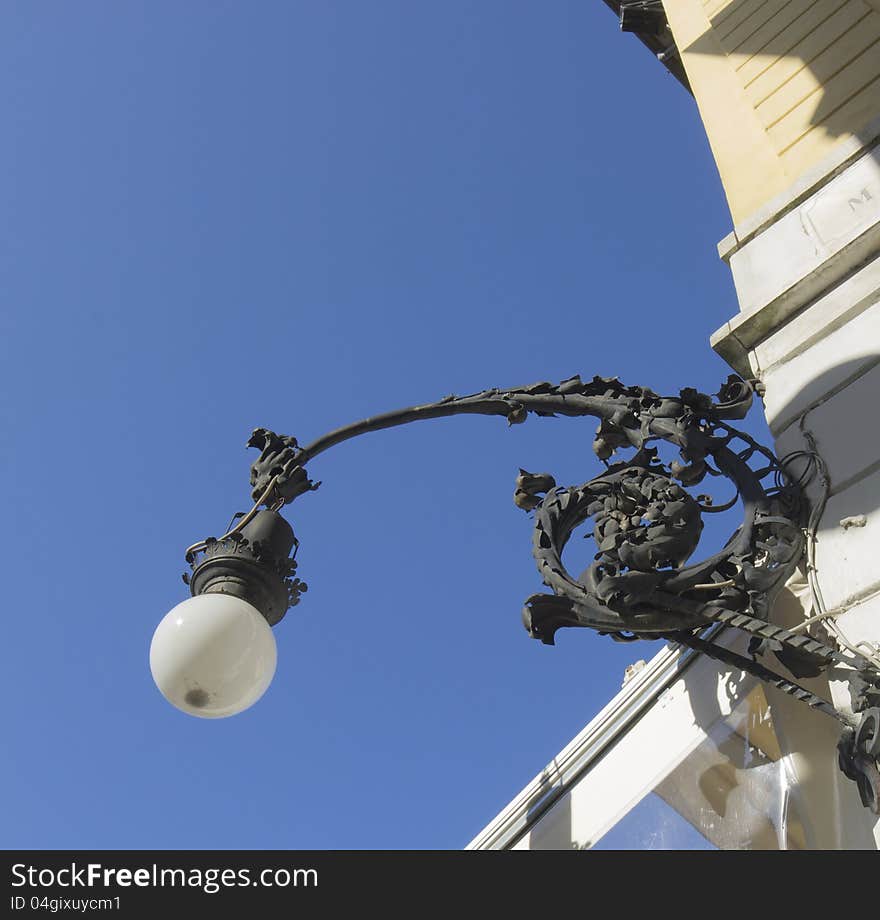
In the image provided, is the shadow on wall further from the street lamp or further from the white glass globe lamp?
the white glass globe lamp

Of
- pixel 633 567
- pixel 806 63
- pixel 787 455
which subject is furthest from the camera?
pixel 806 63

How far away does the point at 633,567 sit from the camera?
10.5ft

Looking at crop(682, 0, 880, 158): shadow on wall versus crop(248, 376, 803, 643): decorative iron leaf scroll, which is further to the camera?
crop(682, 0, 880, 158): shadow on wall

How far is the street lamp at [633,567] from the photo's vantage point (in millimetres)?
3018

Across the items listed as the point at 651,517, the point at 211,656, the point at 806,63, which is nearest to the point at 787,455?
the point at 651,517

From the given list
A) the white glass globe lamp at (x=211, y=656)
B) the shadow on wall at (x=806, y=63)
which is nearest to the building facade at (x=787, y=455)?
the shadow on wall at (x=806, y=63)

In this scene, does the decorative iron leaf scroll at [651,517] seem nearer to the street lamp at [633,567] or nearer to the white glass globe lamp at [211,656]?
the street lamp at [633,567]

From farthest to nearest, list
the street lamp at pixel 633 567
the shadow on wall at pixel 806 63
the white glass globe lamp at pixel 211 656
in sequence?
the shadow on wall at pixel 806 63 < the white glass globe lamp at pixel 211 656 < the street lamp at pixel 633 567

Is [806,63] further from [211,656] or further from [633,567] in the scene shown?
[211,656]

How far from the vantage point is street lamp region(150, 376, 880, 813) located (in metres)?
3.02

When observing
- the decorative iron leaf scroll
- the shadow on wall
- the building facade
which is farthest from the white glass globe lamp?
the shadow on wall

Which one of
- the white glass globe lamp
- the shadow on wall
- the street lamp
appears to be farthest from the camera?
the shadow on wall
